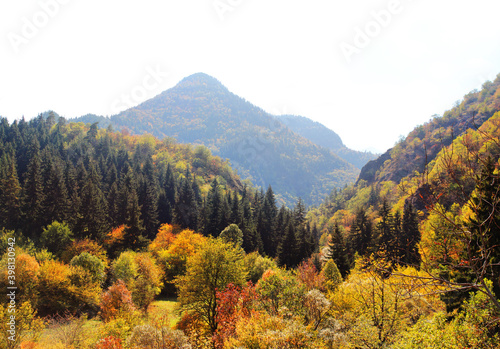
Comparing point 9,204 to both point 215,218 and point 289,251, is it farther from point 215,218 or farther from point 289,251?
point 289,251

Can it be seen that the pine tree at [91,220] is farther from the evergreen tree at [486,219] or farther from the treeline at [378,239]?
the evergreen tree at [486,219]

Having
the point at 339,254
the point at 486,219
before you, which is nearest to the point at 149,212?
the point at 339,254

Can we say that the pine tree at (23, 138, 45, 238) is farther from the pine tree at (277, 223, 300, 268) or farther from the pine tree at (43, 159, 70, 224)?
the pine tree at (277, 223, 300, 268)

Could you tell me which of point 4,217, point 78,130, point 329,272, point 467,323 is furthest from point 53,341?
point 78,130

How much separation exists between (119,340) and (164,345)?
17.7 ft

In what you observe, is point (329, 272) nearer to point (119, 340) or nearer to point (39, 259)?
point (119, 340)

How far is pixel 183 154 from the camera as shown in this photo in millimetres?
152625

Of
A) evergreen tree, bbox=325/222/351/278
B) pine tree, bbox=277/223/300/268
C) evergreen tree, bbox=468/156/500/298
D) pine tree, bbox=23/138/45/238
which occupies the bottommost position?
pine tree, bbox=277/223/300/268

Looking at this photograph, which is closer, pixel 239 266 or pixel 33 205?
pixel 239 266

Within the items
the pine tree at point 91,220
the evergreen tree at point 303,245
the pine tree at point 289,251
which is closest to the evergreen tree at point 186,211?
the pine tree at point 91,220

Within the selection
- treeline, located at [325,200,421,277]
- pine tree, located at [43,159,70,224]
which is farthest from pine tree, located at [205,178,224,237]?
pine tree, located at [43,159,70,224]

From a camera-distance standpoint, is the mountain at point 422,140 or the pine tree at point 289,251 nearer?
the pine tree at point 289,251

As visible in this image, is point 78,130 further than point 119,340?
Yes

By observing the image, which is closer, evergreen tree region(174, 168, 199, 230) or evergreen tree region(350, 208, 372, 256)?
evergreen tree region(350, 208, 372, 256)
